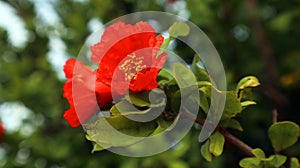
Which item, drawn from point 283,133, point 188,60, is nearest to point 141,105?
point 283,133

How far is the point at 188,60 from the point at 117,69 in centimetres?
143

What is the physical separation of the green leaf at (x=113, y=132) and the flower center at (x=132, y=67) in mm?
100

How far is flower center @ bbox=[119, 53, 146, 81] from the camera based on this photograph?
1.08m

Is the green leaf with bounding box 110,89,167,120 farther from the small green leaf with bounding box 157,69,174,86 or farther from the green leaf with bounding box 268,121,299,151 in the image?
the green leaf with bounding box 268,121,299,151

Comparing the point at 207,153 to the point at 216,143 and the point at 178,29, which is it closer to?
the point at 216,143

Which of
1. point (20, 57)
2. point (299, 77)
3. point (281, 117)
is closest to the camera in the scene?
point (281, 117)

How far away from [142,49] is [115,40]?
0.21 ft

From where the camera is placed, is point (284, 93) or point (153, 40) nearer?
point (153, 40)

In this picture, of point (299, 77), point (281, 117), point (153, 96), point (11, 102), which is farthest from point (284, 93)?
point (153, 96)

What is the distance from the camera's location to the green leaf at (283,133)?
1116 millimetres

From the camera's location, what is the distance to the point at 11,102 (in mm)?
2684

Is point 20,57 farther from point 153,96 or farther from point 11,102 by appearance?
point 153,96

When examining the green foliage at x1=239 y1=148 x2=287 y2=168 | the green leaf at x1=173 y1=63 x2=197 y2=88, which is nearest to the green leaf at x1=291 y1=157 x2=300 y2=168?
the green foliage at x1=239 y1=148 x2=287 y2=168

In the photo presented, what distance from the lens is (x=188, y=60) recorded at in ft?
8.11
